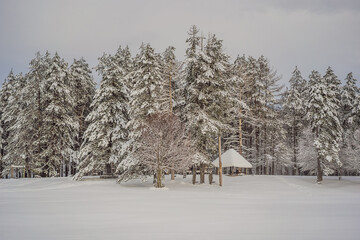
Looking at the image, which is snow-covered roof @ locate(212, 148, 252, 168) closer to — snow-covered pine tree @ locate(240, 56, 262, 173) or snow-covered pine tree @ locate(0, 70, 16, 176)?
snow-covered pine tree @ locate(240, 56, 262, 173)

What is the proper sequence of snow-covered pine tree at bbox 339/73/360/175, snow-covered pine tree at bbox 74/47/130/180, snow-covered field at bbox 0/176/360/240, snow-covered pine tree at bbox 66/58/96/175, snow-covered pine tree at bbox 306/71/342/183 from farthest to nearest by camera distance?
snow-covered pine tree at bbox 66/58/96/175, snow-covered pine tree at bbox 339/73/360/175, snow-covered pine tree at bbox 306/71/342/183, snow-covered pine tree at bbox 74/47/130/180, snow-covered field at bbox 0/176/360/240

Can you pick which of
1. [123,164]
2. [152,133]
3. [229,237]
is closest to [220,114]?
[152,133]

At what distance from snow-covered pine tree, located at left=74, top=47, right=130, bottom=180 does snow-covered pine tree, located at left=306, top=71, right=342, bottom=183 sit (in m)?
19.7

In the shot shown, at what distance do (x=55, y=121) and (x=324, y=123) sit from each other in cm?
2925

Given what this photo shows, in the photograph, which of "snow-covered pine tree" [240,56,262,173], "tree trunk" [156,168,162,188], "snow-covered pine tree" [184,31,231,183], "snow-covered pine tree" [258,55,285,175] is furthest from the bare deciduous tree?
"snow-covered pine tree" [258,55,285,175]

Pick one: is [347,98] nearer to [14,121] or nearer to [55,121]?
[55,121]

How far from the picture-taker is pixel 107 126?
28.7m

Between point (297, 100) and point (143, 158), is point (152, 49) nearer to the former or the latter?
point (143, 158)

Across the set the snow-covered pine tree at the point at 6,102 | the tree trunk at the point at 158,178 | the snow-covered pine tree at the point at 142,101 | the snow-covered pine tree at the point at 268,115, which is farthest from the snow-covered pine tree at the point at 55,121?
the snow-covered pine tree at the point at 268,115

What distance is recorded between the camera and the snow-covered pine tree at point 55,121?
110ft

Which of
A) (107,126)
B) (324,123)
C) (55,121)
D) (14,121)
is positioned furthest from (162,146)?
(14,121)

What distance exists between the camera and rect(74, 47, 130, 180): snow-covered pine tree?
27.7 m

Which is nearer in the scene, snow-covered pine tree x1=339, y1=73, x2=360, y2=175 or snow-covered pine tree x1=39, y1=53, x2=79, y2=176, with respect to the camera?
snow-covered pine tree x1=39, y1=53, x2=79, y2=176

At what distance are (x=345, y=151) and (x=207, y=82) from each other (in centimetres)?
2008
